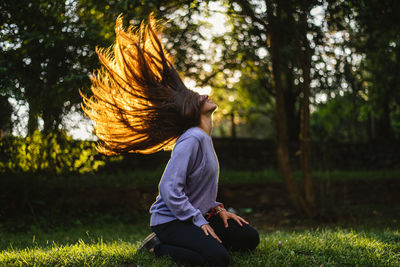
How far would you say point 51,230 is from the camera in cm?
734

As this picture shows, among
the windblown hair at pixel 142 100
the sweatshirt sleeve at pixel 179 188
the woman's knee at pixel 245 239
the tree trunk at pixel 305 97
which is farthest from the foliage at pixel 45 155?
the woman's knee at pixel 245 239

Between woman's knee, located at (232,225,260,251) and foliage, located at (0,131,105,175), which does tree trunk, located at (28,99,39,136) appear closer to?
foliage, located at (0,131,105,175)

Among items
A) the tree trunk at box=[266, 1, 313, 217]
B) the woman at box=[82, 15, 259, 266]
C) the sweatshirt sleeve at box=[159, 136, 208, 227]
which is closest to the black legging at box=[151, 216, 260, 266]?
the woman at box=[82, 15, 259, 266]

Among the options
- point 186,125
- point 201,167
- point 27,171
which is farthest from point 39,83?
point 201,167

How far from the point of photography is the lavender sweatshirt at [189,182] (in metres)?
3.09

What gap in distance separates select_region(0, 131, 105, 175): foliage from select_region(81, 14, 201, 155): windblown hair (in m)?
3.47

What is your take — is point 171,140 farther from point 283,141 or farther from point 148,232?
point 283,141

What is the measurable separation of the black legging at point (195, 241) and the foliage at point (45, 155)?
436 centimetres

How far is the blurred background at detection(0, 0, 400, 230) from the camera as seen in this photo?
6020 mm

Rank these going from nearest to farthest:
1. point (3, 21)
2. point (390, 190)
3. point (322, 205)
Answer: point (3, 21), point (322, 205), point (390, 190)

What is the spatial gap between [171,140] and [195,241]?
1.05 metres

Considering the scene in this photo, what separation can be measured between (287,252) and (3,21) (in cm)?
538

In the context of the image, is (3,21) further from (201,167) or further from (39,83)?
(201,167)

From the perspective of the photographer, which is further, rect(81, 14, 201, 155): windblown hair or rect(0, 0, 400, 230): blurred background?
rect(0, 0, 400, 230): blurred background
